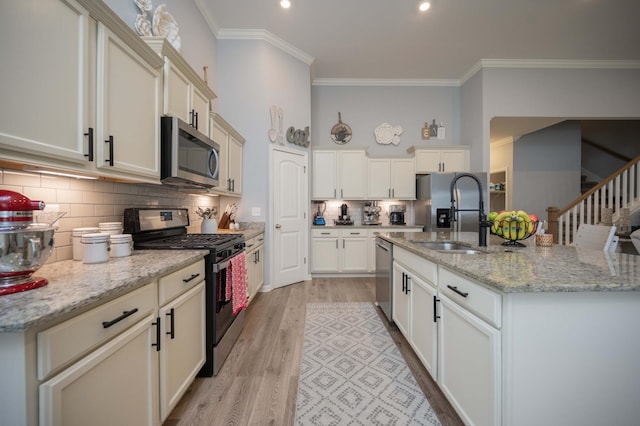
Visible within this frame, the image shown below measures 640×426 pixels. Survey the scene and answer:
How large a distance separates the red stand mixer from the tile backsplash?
1.70 ft

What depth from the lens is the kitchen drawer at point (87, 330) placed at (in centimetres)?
76

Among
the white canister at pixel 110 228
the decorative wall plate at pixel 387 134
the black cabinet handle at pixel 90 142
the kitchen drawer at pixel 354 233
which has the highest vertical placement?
the decorative wall plate at pixel 387 134

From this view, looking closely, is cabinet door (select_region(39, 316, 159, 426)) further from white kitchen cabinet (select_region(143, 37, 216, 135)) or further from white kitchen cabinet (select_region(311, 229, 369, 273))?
white kitchen cabinet (select_region(311, 229, 369, 273))

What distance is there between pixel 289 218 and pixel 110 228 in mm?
2671

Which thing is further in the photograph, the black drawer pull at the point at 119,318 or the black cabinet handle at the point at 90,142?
the black cabinet handle at the point at 90,142

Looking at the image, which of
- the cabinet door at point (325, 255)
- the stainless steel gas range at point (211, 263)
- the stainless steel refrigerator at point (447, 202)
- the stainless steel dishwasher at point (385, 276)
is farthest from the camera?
the cabinet door at point (325, 255)

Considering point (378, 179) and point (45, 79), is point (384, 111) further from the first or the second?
point (45, 79)

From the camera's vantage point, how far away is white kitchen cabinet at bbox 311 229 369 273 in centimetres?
468

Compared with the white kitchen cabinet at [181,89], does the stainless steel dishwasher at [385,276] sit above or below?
below

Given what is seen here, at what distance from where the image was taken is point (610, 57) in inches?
174

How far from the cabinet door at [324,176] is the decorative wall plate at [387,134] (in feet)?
3.36

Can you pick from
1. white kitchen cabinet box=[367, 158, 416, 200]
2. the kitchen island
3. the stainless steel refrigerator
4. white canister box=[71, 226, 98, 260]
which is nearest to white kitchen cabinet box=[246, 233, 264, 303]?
white canister box=[71, 226, 98, 260]

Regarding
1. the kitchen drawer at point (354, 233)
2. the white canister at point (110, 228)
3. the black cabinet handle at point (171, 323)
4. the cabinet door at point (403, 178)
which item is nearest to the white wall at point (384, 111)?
the cabinet door at point (403, 178)

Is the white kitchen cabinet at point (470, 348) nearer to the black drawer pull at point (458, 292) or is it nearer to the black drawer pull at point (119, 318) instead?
the black drawer pull at point (458, 292)
